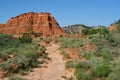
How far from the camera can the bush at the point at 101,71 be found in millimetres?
13667

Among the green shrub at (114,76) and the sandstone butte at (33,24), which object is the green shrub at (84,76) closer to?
the green shrub at (114,76)

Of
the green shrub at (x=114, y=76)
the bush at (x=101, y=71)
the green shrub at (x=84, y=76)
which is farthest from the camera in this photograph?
the bush at (x=101, y=71)

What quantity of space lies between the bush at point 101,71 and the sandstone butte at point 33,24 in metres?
68.7

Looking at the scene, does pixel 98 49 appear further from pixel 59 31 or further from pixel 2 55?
pixel 59 31

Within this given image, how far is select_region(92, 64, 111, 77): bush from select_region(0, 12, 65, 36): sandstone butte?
68710mm

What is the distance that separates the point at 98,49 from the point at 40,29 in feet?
208

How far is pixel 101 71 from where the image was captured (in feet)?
45.4

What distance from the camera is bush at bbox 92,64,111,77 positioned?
13.7 m

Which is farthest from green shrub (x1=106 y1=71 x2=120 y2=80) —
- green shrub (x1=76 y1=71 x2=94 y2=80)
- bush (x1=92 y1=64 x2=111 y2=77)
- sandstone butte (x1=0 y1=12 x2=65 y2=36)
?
sandstone butte (x1=0 y1=12 x2=65 y2=36)

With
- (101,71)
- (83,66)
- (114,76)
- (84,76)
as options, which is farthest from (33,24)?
(114,76)

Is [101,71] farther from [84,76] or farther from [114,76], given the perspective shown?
[114,76]

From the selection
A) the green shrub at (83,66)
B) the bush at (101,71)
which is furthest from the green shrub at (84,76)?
the green shrub at (83,66)

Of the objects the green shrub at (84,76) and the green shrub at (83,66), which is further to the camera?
the green shrub at (83,66)

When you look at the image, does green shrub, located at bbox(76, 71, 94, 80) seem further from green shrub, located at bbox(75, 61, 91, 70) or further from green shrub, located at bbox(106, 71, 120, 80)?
green shrub, located at bbox(75, 61, 91, 70)
